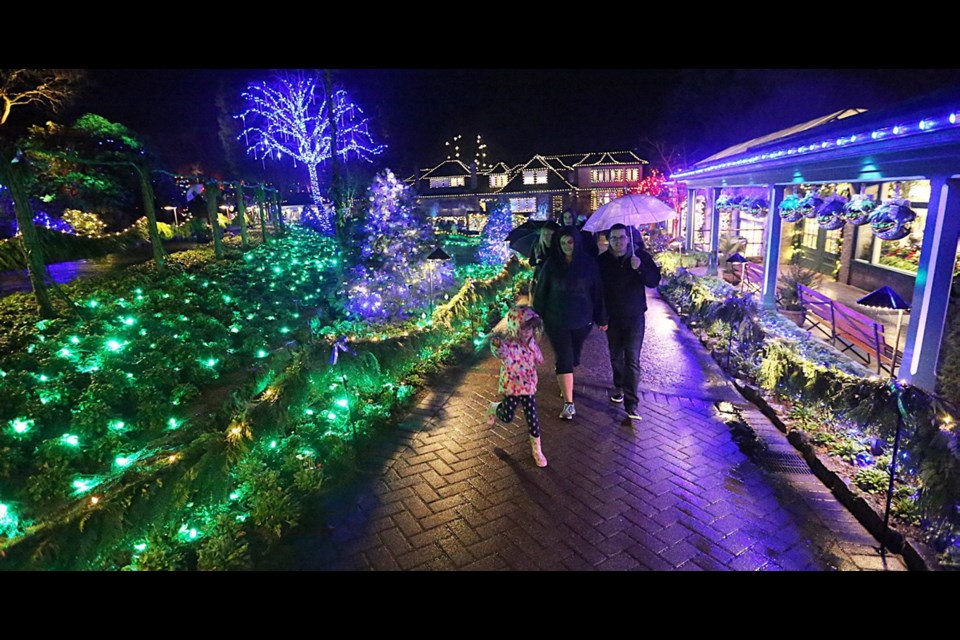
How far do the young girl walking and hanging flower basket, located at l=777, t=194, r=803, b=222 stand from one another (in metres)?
6.67

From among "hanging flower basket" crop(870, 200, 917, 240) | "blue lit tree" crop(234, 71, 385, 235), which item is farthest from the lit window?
"hanging flower basket" crop(870, 200, 917, 240)

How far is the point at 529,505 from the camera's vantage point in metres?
3.54

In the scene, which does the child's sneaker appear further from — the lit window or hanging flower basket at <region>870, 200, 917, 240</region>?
the lit window

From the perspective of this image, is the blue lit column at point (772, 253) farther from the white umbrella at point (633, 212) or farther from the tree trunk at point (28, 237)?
the tree trunk at point (28, 237)

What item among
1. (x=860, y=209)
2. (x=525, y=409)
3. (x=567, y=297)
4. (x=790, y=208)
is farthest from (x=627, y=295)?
(x=790, y=208)

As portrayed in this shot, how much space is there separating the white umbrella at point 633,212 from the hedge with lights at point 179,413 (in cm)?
277

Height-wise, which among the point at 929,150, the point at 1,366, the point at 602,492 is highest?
the point at 929,150

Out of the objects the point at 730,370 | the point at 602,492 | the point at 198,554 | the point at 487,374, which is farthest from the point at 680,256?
the point at 198,554

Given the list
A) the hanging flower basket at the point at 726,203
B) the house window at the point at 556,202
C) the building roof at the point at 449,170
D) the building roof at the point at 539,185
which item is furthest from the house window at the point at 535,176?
the hanging flower basket at the point at 726,203

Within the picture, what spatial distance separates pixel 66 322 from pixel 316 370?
6.07 metres

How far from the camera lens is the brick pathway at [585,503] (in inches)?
119

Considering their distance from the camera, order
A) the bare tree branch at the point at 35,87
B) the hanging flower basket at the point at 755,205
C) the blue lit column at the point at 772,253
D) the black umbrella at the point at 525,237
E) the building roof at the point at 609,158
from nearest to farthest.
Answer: the black umbrella at the point at 525,237
the bare tree branch at the point at 35,87
the blue lit column at the point at 772,253
the hanging flower basket at the point at 755,205
the building roof at the point at 609,158

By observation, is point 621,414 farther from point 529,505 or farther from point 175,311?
point 175,311

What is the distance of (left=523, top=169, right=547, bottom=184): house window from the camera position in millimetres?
48938
